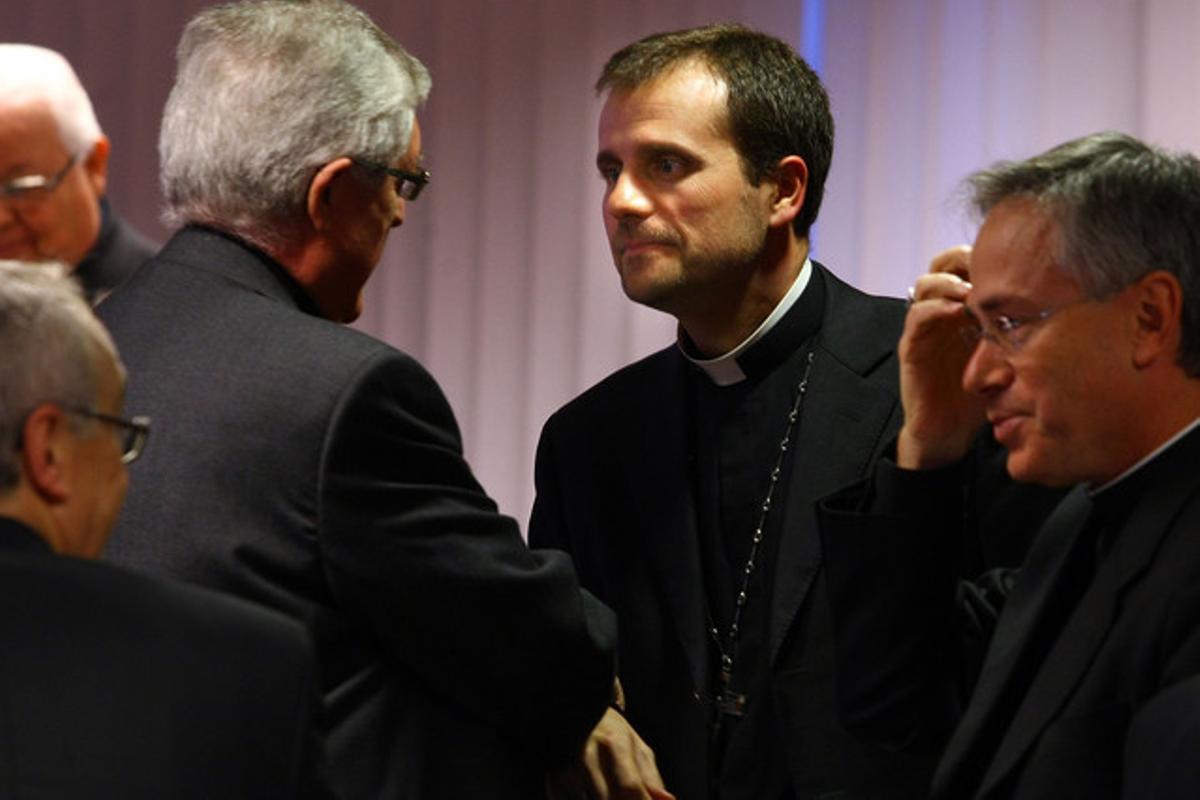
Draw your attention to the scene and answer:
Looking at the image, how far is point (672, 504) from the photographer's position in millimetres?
3092

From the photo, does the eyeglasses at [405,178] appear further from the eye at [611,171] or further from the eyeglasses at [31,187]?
the eye at [611,171]

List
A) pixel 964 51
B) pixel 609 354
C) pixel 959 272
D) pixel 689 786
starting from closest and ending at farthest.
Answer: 1. pixel 959 272
2. pixel 689 786
3. pixel 964 51
4. pixel 609 354

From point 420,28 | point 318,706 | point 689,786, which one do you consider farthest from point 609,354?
point 318,706

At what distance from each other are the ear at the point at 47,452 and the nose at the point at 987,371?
1071 millimetres

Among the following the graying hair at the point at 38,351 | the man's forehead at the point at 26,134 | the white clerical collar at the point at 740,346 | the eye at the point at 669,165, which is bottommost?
the white clerical collar at the point at 740,346

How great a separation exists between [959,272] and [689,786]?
0.84 metres

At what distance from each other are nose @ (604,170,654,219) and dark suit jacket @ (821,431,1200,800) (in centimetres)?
62

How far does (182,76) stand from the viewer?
102 inches

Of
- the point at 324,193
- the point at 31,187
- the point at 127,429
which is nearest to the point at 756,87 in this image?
the point at 324,193

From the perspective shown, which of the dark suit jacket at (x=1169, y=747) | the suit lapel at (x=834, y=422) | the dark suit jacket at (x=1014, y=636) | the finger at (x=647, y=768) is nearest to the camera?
the dark suit jacket at (x=1169, y=747)

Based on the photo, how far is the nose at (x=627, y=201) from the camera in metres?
3.12

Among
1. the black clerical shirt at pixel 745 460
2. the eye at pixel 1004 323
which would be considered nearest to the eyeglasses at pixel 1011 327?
the eye at pixel 1004 323

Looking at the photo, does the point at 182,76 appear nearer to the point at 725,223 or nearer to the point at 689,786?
the point at 725,223

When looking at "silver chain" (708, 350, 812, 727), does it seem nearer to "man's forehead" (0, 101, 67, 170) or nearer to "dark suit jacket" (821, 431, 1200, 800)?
"dark suit jacket" (821, 431, 1200, 800)
